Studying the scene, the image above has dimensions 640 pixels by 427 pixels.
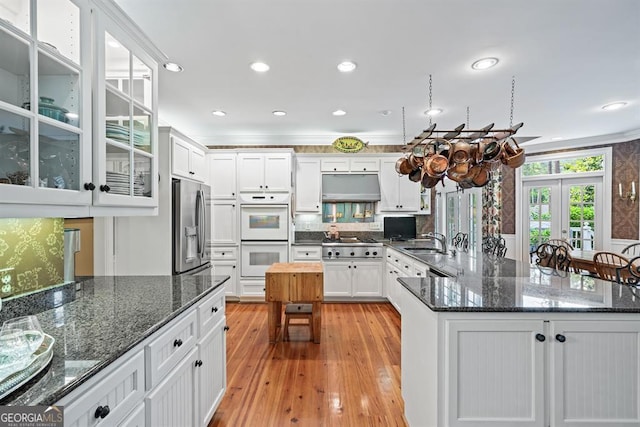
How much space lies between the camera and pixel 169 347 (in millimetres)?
1388

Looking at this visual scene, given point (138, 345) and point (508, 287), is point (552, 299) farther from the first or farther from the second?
point (138, 345)

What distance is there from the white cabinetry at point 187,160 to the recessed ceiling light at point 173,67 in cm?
79

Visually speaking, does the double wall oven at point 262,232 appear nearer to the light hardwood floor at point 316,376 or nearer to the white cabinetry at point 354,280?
the white cabinetry at point 354,280

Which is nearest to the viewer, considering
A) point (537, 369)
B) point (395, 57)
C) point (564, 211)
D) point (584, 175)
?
point (537, 369)

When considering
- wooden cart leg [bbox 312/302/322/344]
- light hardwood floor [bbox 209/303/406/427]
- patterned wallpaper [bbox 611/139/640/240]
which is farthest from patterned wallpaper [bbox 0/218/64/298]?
patterned wallpaper [bbox 611/139/640/240]

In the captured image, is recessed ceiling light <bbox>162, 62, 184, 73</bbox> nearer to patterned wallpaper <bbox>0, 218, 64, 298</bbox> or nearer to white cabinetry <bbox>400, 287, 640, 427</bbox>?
patterned wallpaper <bbox>0, 218, 64, 298</bbox>

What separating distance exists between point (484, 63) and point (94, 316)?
130 inches

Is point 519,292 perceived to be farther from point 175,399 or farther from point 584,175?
point 584,175

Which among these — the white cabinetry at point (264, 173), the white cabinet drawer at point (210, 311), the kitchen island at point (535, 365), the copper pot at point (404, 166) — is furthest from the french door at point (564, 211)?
the white cabinet drawer at point (210, 311)

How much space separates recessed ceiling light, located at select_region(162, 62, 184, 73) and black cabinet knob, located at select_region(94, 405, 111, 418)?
2.65m

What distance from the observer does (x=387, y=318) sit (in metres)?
4.03

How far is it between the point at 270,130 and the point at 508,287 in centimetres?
398

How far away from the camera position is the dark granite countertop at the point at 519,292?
151 cm

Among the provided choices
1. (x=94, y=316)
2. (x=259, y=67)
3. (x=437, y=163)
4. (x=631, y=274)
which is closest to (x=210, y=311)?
(x=94, y=316)
